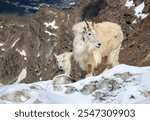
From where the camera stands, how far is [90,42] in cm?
1916

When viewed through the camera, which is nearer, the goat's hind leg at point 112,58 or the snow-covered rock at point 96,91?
the snow-covered rock at point 96,91

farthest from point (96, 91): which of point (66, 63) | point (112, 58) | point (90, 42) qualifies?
point (66, 63)

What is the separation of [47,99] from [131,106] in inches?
117

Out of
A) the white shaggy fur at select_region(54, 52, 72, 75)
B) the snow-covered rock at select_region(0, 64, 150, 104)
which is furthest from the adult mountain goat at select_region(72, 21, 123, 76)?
the snow-covered rock at select_region(0, 64, 150, 104)

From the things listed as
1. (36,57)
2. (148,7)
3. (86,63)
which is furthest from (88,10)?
(86,63)

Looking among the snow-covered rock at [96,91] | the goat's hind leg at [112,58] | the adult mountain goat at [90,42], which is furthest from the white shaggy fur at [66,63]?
the snow-covered rock at [96,91]

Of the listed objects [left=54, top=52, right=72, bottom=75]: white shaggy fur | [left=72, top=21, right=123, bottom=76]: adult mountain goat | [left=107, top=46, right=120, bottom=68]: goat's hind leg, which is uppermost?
[left=72, top=21, right=123, bottom=76]: adult mountain goat

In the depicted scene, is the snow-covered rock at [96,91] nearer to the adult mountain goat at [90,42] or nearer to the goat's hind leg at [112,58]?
the adult mountain goat at [90,42]

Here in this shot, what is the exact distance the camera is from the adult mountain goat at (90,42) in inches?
760

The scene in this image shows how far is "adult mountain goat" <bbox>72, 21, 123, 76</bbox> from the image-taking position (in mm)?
19305

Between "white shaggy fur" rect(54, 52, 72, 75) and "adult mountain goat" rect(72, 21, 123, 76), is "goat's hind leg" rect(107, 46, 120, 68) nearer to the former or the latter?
"adult mountain goat" rect(72, 21, 123, 76)

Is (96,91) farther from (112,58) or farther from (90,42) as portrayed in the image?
(112,58)

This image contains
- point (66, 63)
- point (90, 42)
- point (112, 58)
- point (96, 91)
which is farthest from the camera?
point (66, 63)

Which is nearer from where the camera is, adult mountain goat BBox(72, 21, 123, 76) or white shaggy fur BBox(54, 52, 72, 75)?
adult mountain goat BBox(72, 21, 123, 76)
